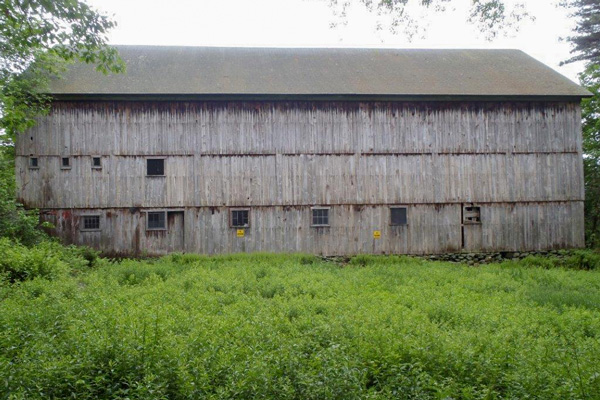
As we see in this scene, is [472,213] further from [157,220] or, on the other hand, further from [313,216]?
[157,220]

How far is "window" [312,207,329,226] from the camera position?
19.4m

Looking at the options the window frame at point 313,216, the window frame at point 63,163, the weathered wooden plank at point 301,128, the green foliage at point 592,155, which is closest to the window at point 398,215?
the weathered wooden plank at point 301,128

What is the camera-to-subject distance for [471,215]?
1997cm

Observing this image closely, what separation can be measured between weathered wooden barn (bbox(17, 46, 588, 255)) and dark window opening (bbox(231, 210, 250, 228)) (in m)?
0.06

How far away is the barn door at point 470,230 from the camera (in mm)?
19859

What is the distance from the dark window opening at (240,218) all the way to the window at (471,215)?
996cm

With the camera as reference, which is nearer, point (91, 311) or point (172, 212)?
point (91, 311)

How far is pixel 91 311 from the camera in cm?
732

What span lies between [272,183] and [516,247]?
11682 mm

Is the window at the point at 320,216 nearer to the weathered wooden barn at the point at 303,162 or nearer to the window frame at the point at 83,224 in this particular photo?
the weathered wooden barn at the point at 303,162

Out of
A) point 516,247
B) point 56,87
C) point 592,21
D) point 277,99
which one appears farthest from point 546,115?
point 56,87

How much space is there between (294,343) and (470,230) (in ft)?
52.2

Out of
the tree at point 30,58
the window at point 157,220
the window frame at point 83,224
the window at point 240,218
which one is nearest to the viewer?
the tree at point 30,58

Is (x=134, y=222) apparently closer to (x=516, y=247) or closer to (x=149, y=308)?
(x=149, y=308)
